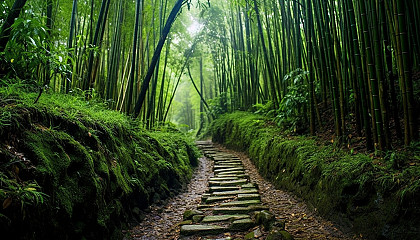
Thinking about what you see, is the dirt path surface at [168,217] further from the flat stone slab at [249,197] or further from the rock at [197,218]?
the flat stone slab at [249,197]

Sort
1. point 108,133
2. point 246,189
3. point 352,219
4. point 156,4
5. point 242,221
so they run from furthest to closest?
point 156,4 < point 246,189 < point 108,133 < point 242,221 < point 352,219

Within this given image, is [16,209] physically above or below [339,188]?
above

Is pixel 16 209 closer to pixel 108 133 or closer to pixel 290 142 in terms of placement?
pixel 108 133

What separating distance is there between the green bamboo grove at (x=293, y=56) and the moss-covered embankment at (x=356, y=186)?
0.31 metres

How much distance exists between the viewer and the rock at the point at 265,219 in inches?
80.5

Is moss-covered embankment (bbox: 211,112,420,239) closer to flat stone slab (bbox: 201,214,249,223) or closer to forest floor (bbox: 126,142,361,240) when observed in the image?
forest floor (bbox: 126,142,361,240)

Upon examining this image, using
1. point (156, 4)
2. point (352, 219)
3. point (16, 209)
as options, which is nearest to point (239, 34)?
point (156, 4)

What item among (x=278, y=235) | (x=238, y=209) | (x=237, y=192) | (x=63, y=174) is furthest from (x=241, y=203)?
(x=63, y=174)

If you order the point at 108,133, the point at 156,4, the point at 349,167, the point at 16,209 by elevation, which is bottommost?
the point at 349,167

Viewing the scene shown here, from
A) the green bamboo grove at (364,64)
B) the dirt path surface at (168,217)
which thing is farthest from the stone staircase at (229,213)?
the green bamboo grove at (364,64)

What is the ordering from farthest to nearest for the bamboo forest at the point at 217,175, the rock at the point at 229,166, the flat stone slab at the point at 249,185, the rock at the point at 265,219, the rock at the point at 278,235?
the rock at the point at 229,166
the flat stone slab at the point at 249,185
the rock at the point at 265,219
the rock at the point at 278,235
the bamboo forest at the point at 217,175

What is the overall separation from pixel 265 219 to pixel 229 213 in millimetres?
492

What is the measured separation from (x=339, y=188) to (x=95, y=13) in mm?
3910

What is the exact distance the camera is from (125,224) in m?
2.10
